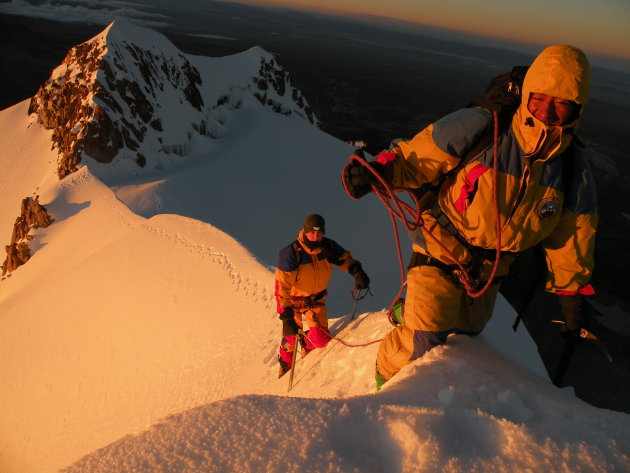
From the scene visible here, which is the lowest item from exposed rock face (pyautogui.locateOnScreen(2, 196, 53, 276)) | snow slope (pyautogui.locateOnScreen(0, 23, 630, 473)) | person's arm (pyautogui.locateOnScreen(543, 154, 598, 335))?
exposed rock face (pyautogui.locateOnScreen(2, 196, 53, 276))

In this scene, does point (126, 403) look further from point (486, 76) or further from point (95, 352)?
point (486, 76)

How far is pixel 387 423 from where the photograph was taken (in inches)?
57.2

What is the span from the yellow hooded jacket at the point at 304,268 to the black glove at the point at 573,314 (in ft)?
6.83

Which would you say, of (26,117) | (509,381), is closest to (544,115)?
(509,381)

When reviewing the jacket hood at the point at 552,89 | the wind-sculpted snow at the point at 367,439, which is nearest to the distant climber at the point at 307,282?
the jacket hood at the point at 552,89

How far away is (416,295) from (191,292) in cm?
435

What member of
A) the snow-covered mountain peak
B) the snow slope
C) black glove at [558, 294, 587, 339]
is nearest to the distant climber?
the snow slope

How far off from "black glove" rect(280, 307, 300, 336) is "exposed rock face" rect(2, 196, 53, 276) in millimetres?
11787

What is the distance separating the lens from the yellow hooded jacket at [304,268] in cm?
391

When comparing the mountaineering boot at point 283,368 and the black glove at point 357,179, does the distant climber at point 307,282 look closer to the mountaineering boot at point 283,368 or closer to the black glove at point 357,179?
the mountaineering boot at point 283,368

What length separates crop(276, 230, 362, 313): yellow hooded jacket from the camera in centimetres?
391

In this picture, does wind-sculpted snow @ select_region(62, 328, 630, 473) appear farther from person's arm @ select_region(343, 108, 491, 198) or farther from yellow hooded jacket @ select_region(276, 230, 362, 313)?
yellow hooded jacket @ select_region(276, 230, 362, 313)

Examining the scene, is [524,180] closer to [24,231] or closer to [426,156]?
[426,156]

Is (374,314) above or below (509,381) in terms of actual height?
below
